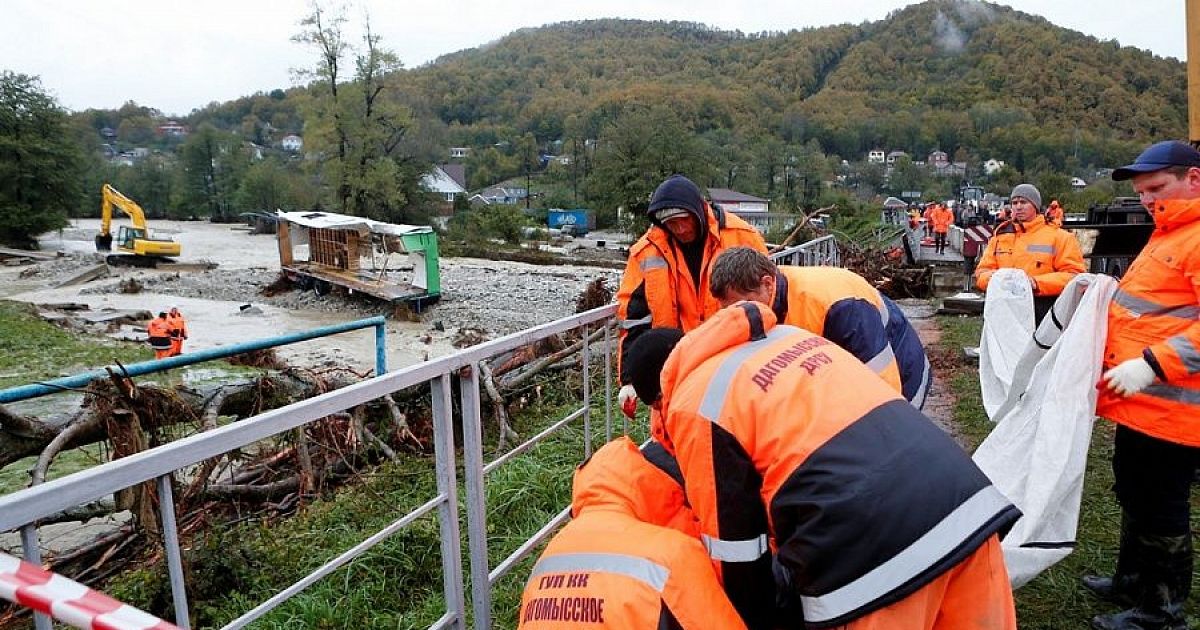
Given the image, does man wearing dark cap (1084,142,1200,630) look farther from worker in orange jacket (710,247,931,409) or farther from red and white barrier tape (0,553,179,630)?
red and white barrier tape (0,553,179,630)

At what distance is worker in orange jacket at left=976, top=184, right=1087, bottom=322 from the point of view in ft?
16.5

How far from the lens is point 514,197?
8544 centimetres

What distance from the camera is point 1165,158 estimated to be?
8.14 ft

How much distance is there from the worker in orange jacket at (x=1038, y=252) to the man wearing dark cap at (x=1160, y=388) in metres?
2.61

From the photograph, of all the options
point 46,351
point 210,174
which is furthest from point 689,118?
point 46,351

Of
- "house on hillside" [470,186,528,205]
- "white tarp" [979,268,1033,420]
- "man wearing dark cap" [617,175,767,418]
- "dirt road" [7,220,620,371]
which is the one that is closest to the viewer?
"man wearing dark cap" [617,175,767,418]

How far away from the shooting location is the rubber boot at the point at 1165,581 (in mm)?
2516

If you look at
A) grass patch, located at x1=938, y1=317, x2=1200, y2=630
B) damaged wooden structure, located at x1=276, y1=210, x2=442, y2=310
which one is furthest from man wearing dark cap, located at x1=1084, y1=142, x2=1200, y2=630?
damaged wooden structure, located at x1=276, y1=210, x2=442, y2=310

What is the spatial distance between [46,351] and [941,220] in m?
20.8

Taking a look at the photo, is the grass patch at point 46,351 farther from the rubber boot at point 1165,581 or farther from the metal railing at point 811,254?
the rubber boot at point 1165,581

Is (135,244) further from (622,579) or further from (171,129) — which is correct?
(171,129)

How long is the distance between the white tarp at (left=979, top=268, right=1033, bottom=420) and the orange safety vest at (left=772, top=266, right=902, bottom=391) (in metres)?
2.45

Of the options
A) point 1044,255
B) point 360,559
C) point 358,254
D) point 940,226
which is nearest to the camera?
point 360,559

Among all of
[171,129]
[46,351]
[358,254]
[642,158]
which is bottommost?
[46,351]
